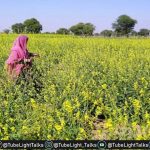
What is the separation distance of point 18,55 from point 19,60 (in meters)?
0.31

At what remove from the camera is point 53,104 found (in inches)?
266

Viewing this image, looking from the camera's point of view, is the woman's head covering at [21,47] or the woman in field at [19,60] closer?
the woman in field at [19,60]

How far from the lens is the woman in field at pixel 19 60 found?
10.3 metres

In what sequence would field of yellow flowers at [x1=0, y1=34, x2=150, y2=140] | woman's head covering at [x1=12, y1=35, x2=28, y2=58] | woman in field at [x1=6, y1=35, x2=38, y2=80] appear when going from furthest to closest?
woman's head covering at [x1=12, y1=35, x2=28, y2=58], woman in field at [x1=6, y1=35, x2=38, y2=80], field of yellow flowers at [x1=0, y1=34, x2=150, y2=140]

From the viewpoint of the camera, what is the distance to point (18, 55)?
10.9 metres

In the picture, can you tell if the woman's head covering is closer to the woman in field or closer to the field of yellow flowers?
the woman in field

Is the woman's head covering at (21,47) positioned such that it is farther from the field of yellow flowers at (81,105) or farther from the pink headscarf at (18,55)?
the field of yellow flowers at (81,105)

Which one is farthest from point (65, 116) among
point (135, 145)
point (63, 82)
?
point (63, 82)

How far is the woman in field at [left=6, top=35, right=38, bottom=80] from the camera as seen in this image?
1029 centimetres

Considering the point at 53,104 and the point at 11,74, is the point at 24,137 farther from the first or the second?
the point at 11,74

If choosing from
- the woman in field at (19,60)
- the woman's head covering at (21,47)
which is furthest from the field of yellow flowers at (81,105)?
the woman's head covering at (21,47)

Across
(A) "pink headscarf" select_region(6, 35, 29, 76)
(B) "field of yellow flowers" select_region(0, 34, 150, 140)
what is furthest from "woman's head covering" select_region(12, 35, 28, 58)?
(B) "field of yellow flowers" select_region(0, 34, 150, 140)

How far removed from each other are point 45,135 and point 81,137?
1.62ft

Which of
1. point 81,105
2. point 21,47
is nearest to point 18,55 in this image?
point 21,47
